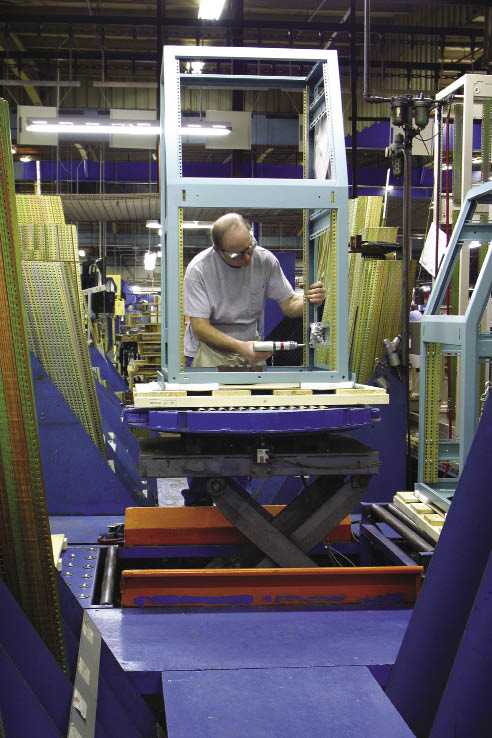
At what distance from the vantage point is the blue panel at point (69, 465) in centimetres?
528

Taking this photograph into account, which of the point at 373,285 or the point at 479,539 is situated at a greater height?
the point at 373,285

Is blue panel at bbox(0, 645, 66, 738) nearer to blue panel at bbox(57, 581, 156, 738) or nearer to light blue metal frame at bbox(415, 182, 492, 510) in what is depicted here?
blue panel at bbox(57, 581, 156, 738)

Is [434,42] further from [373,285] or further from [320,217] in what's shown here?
[320,217]

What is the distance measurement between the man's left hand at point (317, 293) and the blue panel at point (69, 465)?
6.72 feet

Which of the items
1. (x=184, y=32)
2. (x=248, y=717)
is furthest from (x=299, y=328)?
(x=184, y=32)

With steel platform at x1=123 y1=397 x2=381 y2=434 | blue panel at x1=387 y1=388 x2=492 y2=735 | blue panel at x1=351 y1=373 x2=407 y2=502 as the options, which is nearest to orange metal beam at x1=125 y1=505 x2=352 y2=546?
steel platform at x1=123 y1=397 x2=381 y2=434

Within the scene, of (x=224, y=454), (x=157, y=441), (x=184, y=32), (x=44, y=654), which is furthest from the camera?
(x=184, y=32)

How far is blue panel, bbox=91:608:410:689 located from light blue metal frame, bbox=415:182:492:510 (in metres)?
1.05

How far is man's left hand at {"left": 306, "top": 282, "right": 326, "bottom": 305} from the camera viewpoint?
Answer: 4.23m

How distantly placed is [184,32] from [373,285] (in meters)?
11.7

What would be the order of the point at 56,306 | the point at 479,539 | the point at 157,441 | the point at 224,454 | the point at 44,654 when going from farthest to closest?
the point at 56,306 < the point at 157,441 < the point at 224,454 < the point at 44,654 < the point at 479,539

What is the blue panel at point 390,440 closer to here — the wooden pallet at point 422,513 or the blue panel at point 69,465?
the wooden pallet at point 422,513

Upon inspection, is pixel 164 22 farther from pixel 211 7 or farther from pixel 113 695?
pixel 113 695

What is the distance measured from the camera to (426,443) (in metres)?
4.70
